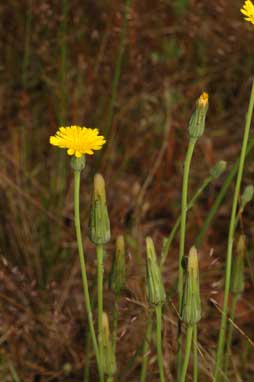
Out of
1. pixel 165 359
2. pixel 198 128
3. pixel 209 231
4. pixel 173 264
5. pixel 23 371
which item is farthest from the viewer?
pixel 209 231

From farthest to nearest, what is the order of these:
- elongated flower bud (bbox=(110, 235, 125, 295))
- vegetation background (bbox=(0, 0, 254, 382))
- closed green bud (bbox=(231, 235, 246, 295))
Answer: vegetation background (bbox=(0, 0, 254, 382))
closed green bud (bbox=(231, 235, 246, 295))
elongated flower bud (bbox=(110, 235, 125, 295))

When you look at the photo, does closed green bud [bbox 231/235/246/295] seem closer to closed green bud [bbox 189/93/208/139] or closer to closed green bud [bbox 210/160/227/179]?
closed green bud [bbox 210/160/227/179]

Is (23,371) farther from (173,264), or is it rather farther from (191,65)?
(191,65)

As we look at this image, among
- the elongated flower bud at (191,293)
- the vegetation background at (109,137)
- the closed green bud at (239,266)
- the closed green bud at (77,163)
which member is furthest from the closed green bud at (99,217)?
the vegetation background at (109,137)

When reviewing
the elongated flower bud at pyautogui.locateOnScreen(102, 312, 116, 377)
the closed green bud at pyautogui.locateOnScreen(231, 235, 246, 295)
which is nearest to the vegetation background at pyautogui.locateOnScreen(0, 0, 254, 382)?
the closed green bud at pyautogui.locateOnScreen(231, 235, 246, 295)

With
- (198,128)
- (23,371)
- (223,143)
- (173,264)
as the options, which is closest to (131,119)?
(223,143)

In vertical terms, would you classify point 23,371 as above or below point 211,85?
below
